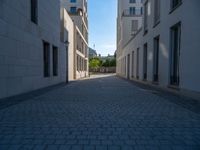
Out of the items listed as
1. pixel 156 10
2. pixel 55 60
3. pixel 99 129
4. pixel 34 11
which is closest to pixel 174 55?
pixel 156 10

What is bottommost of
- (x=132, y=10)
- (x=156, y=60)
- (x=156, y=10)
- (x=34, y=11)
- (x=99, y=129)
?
(x=99, y=129)

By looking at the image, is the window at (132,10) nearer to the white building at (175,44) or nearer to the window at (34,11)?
the white building at (175,44)

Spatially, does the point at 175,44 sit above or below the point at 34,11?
below

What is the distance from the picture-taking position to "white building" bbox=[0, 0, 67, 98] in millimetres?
9551

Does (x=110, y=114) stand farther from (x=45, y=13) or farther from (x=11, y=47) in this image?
(x=45, y=13)

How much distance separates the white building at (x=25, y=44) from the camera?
31.3 feet

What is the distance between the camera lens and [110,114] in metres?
6.62

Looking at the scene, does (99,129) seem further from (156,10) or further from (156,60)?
(156,10)

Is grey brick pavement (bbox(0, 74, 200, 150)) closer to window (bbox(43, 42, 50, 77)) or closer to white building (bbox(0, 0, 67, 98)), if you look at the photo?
white building (bbox(0, 0, 67, 98))

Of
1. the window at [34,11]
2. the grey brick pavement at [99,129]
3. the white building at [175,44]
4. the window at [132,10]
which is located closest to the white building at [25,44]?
the window at [34,11]

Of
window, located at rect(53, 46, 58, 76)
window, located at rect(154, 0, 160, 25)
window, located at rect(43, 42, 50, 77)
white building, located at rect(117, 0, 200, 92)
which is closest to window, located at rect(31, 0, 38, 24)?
window, located at rect(43, 42, 50, 77)

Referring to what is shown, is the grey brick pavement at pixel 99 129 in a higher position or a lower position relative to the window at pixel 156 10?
lower

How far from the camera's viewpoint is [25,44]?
468 inches

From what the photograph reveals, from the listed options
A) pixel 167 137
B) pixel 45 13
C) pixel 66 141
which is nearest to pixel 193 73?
pixel 167 137
